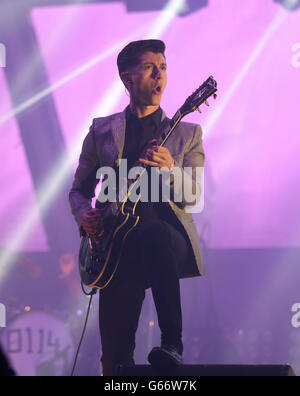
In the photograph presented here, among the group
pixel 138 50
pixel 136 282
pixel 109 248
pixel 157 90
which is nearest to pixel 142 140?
pixel 157 90

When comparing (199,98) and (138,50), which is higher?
(138,50)

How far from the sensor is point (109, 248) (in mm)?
2551

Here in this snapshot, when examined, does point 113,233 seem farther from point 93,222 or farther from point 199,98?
point 199,98

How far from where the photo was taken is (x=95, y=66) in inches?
183

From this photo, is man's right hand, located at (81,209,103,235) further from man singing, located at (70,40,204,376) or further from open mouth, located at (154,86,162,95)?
open mouth, located at (154,86,162,95)

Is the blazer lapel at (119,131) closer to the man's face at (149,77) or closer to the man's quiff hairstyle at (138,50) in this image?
the man's face at (149,77)

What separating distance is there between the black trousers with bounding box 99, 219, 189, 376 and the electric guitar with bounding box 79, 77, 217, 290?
0.11 feet

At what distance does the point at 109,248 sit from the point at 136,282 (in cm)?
19

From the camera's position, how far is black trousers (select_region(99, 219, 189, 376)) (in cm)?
232

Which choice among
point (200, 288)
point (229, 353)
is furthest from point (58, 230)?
point (229, 353)

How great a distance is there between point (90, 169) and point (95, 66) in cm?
190

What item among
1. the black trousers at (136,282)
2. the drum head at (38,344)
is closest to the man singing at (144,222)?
the black trousers at (136,282)

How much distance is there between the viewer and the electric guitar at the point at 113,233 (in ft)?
8.38
